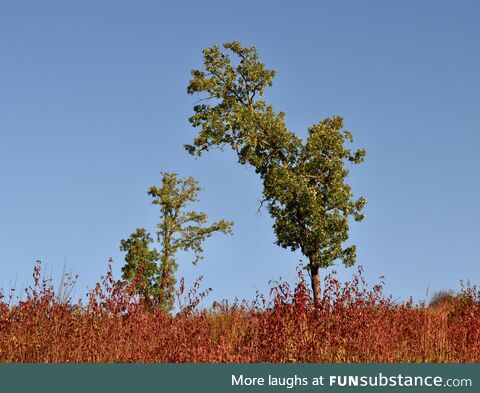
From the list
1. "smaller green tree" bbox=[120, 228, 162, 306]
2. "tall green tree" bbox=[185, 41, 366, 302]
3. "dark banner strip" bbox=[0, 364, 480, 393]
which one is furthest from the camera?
"smaller green tree" bbox=[120, 228, 162, 306]

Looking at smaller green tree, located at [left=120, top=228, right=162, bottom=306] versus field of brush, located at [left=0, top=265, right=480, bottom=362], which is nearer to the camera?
field of brush, located at [left=0, top=265, right=480, bottom=362]

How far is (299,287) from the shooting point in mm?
11992

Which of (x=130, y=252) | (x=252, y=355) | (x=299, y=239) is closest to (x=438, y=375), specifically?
(x=252, y=355)

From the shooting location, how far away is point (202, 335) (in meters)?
11.7

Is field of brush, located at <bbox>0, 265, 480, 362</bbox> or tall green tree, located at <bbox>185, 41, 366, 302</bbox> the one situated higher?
tall green tree, located at <bbox>185, 41, 366, 302</bbox>

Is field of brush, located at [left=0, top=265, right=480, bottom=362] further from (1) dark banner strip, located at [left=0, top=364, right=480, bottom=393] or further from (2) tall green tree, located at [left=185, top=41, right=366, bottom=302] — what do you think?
(2) tall green tree, located at [left=185, top=41, right=366, bottom=302]

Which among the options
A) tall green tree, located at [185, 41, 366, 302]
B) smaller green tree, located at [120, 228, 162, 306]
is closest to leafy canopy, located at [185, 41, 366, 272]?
tall green tree, located at [185, 41, 366, 302]

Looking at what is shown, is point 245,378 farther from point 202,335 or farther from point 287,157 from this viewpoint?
point 287,157

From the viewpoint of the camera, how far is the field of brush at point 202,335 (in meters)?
11.0

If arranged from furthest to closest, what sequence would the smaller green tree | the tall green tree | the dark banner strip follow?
the smaller green tree < the tall green tree < the dark banner strip

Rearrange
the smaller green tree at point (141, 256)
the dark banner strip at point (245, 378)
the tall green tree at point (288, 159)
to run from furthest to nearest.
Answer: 1. the smaller green tree at point (141, 256)
2. the tall green tree at point (288, 159)
3. the dark banner strip at point (245, 378)

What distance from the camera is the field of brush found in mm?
10992

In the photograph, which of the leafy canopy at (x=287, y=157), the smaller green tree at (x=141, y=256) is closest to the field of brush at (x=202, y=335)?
the leafy canopy at (x=287, y=157)

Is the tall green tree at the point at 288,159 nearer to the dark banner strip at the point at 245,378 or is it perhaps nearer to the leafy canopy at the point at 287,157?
the leafy canopy at the point at 287,157
